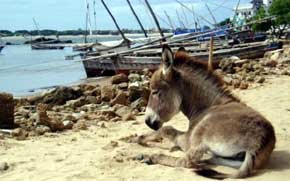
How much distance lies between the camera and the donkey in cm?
540

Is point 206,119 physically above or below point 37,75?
above

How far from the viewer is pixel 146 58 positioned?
25.8 meters

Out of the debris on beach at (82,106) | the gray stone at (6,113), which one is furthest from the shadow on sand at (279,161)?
the gray stone at (6,113)

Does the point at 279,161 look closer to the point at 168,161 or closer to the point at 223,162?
the point at 223,162

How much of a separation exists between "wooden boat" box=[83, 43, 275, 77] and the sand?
13.3 metres

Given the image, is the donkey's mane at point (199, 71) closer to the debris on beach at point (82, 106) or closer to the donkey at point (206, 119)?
the donkey at point (206, 119)

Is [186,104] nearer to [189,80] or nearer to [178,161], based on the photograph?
[189,80]

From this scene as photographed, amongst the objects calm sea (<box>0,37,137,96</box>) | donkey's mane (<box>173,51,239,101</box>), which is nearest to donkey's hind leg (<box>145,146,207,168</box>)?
donkey's mane (<box>173,51,239,101</box>)

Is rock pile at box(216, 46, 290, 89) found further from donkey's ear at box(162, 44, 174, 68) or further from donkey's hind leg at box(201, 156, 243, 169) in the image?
donkey's hind leg at box(201, 156, 243, 169)

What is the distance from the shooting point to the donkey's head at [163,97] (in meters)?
6.31

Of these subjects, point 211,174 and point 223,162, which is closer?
point 211,174

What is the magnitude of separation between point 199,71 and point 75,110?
6740 millimetres

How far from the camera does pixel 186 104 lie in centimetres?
641

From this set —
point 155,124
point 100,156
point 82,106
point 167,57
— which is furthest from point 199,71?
point 82,106
